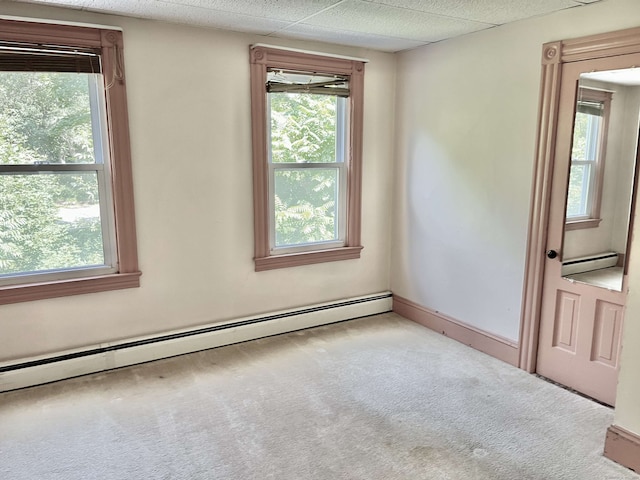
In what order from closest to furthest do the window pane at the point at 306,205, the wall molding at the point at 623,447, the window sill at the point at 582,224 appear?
1. the wall molding at the point at 623,447
2. the window sill at the point at 582,224
3. the window pane at the point at 306,205

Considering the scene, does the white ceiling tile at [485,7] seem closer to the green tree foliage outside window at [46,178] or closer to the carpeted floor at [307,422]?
the green tree foliage outside window at [46,178]

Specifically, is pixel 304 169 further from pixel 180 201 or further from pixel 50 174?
pixel 50 174

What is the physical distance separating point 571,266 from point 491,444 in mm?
1279

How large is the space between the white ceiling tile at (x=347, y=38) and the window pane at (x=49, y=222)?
5.65 feet

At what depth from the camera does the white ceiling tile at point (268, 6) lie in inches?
105

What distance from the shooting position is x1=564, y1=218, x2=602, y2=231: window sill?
2883 mm

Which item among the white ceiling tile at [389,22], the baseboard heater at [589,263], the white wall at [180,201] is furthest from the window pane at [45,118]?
the baseboard heater at [589,263]

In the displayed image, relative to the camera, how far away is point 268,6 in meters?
2.73

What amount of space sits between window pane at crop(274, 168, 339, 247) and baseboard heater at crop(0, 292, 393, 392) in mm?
634

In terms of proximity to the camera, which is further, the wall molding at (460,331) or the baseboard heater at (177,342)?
the wall molding at (460,331)

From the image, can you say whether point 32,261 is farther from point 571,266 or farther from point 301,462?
point 571,266

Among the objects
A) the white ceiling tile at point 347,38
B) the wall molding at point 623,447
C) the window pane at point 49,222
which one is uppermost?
the white ceiling tile at point 347,38

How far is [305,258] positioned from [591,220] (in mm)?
2110

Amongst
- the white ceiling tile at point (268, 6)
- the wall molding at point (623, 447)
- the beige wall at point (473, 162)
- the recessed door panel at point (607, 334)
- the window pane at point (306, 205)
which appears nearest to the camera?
the wall molding at point (623, 447)
